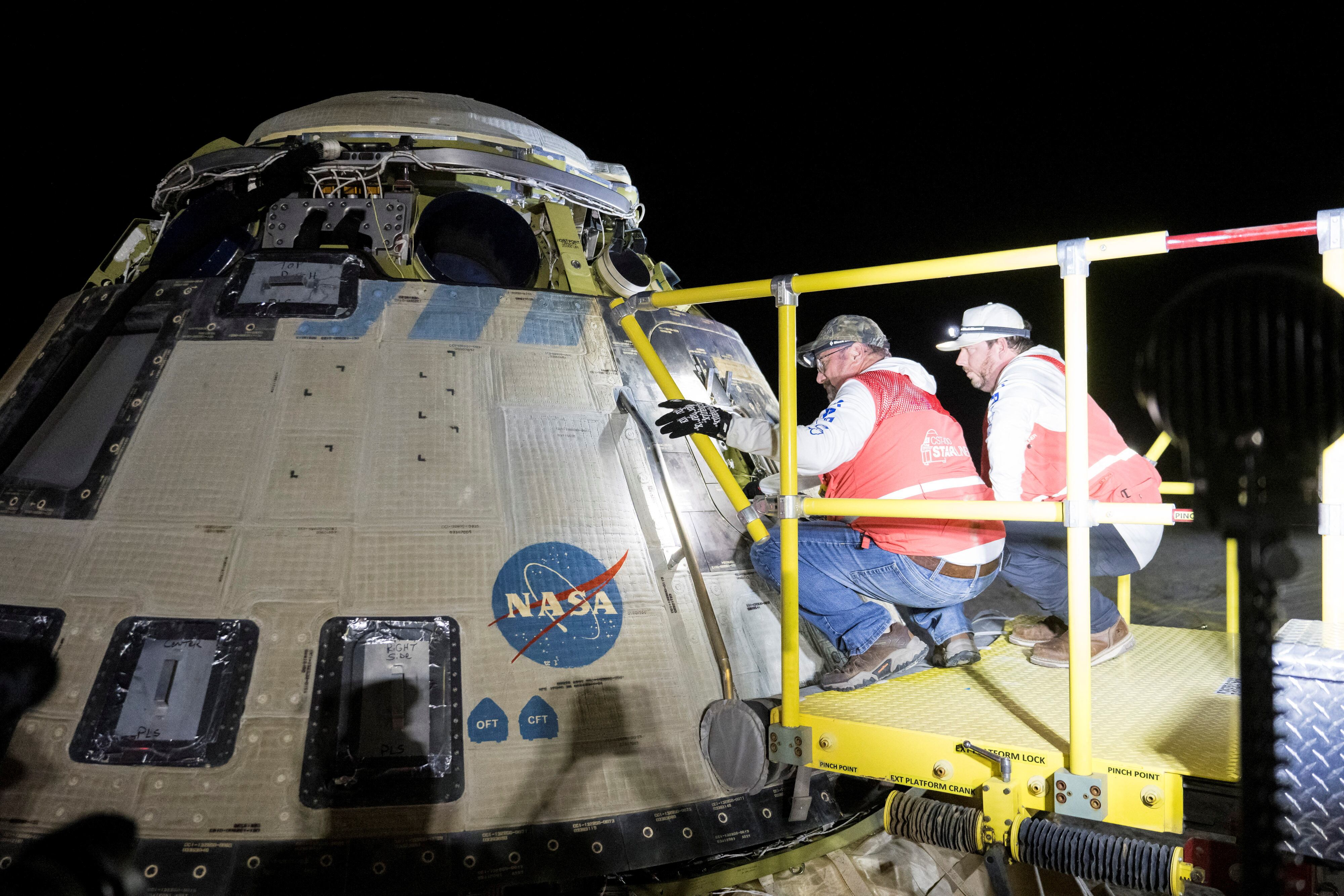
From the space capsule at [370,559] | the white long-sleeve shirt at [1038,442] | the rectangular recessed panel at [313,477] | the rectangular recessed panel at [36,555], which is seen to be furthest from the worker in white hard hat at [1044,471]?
the rectangular recessed panel at [36,555]

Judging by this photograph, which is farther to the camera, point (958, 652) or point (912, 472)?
point (958, 652)

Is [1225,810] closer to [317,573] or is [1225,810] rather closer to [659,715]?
[659,715]

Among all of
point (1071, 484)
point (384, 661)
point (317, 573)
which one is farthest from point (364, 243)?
point (1071, 484)

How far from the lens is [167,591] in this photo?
2807mm

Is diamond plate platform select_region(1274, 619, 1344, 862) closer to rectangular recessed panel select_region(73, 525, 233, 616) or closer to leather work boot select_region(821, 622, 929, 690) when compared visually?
leather work boot select_region(821, 622, 929, 690)

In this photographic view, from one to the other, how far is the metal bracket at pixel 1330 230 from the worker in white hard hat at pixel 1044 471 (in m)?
0.92

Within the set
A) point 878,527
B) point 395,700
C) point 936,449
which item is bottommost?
point 395,700

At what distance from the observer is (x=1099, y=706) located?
271 centimetres

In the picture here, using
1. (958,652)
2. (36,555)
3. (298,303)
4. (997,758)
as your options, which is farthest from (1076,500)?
(36,555)

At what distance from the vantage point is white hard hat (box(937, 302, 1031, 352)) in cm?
324

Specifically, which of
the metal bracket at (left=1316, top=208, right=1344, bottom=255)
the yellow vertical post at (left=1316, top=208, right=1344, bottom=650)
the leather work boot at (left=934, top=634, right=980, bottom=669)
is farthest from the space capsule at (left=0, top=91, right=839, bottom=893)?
the metal bracket at (left=1316, top=208, right=1344, bottom=255)

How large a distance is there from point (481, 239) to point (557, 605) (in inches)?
79.8

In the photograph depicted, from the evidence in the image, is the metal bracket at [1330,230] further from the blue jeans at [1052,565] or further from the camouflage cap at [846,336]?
the camouflage cap at [846,336]

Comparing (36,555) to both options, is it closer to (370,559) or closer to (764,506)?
(370,559)
